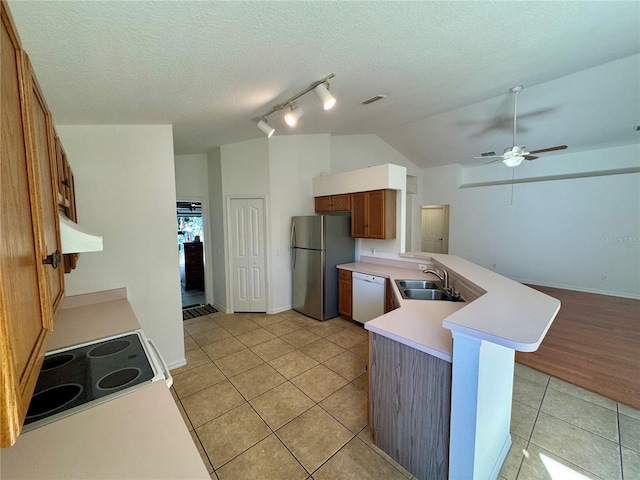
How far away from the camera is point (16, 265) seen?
556 mm

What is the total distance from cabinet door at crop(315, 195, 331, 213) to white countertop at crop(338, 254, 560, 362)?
7.60ft

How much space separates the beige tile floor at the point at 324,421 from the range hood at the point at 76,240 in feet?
5.16

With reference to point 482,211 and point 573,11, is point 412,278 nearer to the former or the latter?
point 573,11

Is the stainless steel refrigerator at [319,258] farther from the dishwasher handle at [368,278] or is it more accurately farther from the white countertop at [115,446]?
the white countertop at [115,446]

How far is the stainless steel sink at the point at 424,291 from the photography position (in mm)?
2555

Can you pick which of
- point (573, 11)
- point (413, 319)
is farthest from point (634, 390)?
point (573, 11)

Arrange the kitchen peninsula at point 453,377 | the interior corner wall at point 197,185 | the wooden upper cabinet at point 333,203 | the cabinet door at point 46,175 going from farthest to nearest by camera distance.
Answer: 1. the interior corner wall at point 197,185
2. the wooden upper cabinet at point 333,203
3. the kitchen peninsula at point 453,377
4. the cabinet door at point 46,175

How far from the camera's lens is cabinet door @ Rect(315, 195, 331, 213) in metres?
4.41

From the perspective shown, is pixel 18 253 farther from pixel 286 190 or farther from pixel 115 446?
pixel 286 190

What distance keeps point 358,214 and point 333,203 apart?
0.54 metres

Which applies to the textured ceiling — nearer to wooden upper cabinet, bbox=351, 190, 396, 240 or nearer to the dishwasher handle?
wooden upper cabinet, bbox=351, 190, 396, 240

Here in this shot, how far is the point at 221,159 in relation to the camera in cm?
425

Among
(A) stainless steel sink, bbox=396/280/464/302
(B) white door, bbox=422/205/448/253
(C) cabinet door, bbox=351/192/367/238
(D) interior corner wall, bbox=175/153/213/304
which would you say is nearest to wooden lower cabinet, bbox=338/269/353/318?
(C) cabinet door, bbox=351/192/367/238

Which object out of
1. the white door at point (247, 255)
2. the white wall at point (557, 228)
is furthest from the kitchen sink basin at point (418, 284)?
the white wall at point (557, 228)
